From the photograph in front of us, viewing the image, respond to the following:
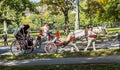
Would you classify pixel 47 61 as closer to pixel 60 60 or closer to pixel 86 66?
pixel 60 60

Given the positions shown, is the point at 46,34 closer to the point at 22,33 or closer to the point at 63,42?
the point at 63,42

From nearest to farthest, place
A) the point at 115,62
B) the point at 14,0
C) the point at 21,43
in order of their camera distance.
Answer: the point at 115,62 → the point at 21,43 → the point at 14,0

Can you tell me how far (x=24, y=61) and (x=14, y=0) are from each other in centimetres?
4079

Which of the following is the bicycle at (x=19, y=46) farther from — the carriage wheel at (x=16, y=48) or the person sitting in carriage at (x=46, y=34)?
the person sitting in carriage at (x=46, y=34)

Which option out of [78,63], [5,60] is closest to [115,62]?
[78,63]

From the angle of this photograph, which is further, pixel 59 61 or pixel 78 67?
pixel 59 61

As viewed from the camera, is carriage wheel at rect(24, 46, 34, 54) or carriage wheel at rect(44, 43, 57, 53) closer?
carriage wheel at rect(24, 46, 34, 54)

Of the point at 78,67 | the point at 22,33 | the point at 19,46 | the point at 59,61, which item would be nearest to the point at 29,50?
the point at 19,46

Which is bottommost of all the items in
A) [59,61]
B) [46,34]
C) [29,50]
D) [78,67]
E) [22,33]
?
[29,50]

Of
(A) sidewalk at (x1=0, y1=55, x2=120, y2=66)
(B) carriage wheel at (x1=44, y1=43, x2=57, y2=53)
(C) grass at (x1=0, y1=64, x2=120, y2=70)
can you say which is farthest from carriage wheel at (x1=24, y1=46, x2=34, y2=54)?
(C) grass at (x1=0, y1=64, x2=120, y2=70)

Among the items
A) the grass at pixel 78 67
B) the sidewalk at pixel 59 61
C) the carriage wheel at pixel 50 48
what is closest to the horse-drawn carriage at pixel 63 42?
the carriage wheel at pixel 50 48

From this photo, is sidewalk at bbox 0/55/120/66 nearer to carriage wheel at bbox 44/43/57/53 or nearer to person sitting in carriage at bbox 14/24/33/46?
person sitting in carriage at bbox 14/24/33/46

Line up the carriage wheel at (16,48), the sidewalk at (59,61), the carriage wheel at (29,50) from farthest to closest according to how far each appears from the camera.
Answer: the carriage wheel at (29,50)
the carriage wheel at (16,48)
the sidewalk at (59,61)

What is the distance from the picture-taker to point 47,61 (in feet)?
51.7
